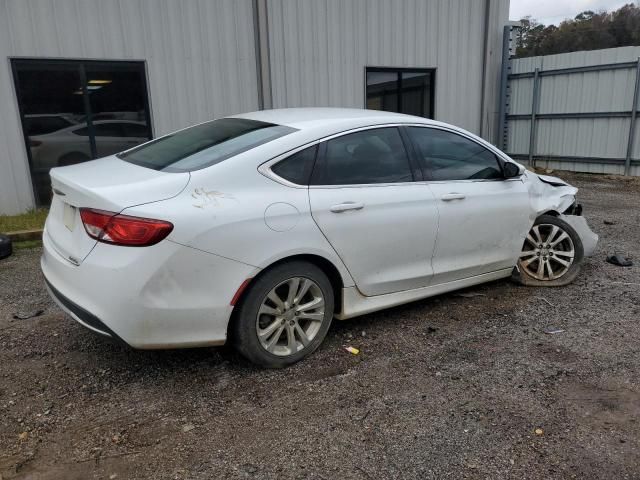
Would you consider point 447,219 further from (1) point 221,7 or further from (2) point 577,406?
(1) point 221,7

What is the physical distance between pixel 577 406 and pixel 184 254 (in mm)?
2331

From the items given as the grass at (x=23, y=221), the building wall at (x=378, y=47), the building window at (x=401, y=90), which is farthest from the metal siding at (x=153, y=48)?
the building window at (x=401, y=90)

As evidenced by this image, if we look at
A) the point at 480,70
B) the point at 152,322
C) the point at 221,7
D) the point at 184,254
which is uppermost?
the point at 221,7

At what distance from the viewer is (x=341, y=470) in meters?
2.52

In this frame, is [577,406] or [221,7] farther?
[221,7]

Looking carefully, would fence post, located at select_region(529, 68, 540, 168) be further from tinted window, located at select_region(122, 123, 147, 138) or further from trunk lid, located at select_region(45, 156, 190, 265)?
trunk lid, located at select_region(45, 156, 190, 265)

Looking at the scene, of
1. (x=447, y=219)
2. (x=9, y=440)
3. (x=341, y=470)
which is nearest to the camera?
(x=341, y=470)

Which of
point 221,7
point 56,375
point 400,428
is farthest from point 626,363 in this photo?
point 221,7

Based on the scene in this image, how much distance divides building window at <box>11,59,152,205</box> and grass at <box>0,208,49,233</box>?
503mm

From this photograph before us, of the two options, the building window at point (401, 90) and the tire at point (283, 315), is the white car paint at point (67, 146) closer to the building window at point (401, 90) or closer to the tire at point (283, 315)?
the building window at point (401, 90)

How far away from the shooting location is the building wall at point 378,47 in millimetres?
9539

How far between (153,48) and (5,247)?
401 centimetres

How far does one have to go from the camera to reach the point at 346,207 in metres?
3.51

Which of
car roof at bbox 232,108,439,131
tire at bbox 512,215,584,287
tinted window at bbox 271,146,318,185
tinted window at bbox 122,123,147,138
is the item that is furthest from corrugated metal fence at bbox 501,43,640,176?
tinted window at bbox 271,146,318,185
